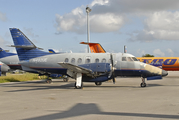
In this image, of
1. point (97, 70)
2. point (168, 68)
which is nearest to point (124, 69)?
point (97, 70)

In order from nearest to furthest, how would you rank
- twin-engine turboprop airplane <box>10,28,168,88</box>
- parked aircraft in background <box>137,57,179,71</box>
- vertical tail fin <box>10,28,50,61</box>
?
twin-engine turboprop airplane <box>10,28,168,88</box> → vertical tail fin <box>10,28,50,61</box> → parked aircraft in background <box>137,57,179,71</box>

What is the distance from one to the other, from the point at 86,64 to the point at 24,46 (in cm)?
765

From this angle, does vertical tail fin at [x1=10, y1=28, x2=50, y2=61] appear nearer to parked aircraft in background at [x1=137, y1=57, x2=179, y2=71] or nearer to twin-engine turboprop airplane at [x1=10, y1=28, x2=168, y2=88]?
twin-engine turboprop airplane at [x1=10, y1=28, x2=168, y2=88]

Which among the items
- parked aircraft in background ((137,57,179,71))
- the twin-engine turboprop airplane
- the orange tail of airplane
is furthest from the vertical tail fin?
parked aircraft in background ((137,57,179,71))

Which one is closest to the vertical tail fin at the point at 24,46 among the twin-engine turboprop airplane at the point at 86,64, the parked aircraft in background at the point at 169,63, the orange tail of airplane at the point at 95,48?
the twin-engine turboprop airplane at the point at 86,64

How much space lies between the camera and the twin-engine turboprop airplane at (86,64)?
18.1m

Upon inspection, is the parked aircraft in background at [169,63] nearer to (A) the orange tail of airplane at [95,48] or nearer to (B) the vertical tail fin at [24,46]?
(A) the orange tail of airplane at [95,48]

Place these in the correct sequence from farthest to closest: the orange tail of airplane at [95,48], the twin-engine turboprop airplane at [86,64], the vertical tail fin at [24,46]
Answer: the orange tail of airplane at [95,48] < the vertical tail fin at [24,46] < the twin-engine turboprop airplane at [86,64]

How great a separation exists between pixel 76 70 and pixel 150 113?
34.7 ft

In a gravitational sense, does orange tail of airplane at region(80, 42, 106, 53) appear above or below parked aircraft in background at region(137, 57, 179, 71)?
above

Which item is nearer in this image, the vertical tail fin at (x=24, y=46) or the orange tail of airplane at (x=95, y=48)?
the vertical tail fin at (x=24, y=46)

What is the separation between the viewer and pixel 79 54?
20750mm

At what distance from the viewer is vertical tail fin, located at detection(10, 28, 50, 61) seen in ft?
70.7

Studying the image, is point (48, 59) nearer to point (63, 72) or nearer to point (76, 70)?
point (63, 72)
